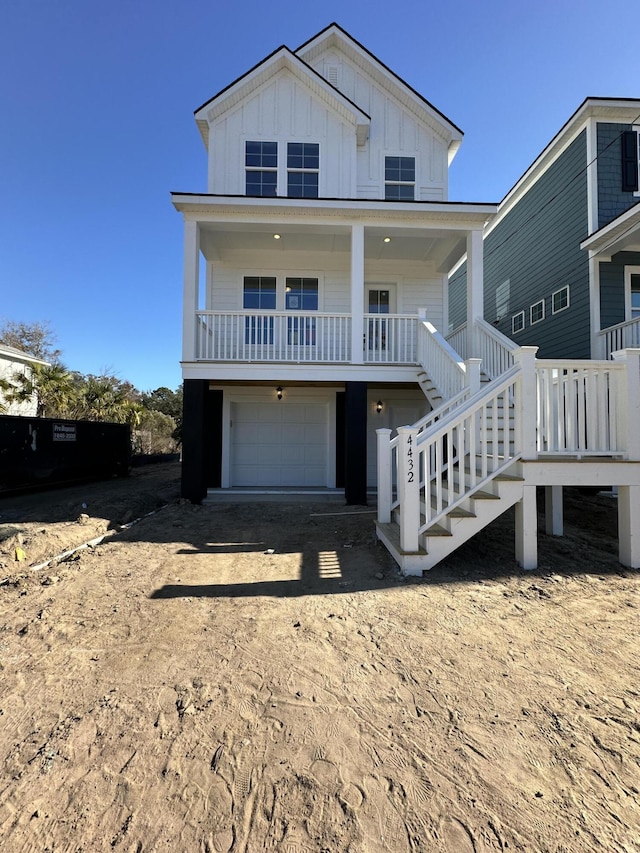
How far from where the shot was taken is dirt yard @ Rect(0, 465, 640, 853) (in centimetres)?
143

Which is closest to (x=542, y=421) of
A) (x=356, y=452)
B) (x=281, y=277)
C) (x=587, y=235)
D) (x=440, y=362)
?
(x=440, y=362)

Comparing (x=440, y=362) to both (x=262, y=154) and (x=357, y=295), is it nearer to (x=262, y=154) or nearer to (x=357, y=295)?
(x=357, y=295)

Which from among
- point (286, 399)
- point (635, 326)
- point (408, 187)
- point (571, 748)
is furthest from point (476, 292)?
point (571, 748)

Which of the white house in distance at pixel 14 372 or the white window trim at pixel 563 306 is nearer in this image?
the white window trim at pixel 563 306

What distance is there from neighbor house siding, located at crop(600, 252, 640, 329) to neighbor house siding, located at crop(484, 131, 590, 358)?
32cm

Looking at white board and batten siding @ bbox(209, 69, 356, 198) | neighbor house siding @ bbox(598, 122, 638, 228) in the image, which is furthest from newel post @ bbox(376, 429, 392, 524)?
neighbor house siding @ bbox(598, 122, 638, 228)

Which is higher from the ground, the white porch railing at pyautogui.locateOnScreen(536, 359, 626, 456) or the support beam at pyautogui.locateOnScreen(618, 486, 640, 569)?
the white porch railing at pyautogui.locateOnScreen(536, 359, 626, 456)

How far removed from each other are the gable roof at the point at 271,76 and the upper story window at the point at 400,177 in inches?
39.9

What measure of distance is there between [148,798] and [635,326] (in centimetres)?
987

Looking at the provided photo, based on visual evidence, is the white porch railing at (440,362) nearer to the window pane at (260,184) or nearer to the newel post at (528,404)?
the newel post at (528,404)

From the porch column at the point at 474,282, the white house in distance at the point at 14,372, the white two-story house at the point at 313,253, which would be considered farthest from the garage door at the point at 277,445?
the white house in distance at the point at 14,372

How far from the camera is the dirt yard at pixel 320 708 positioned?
1.43 m

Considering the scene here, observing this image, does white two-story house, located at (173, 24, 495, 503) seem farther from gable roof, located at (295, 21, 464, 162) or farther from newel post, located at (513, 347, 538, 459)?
newel post, located at (513, 347, 538, 459)

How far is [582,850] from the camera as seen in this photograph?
1.33 m
